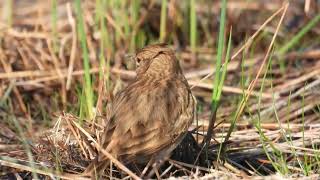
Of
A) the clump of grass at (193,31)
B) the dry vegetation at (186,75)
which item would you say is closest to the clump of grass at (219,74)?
the dry vegetation at (186,75)

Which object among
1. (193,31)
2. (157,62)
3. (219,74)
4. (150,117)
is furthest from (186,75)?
(150,117)

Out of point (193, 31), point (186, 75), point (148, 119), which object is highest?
point (193, 31)

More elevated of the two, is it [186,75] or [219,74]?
[219,74]

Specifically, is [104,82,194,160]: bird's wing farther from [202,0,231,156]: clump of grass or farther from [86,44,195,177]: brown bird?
[202,0,231,156]: clump of grass

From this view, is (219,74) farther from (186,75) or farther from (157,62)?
(186,75)

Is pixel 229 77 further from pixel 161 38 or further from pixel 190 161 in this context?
pixel 190 161

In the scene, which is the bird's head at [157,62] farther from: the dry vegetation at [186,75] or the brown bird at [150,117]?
the dry vegetation at [186,75]

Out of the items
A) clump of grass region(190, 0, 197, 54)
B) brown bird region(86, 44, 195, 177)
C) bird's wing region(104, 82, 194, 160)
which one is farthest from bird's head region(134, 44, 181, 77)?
clump of grass region(190, 0, 197, 54)
